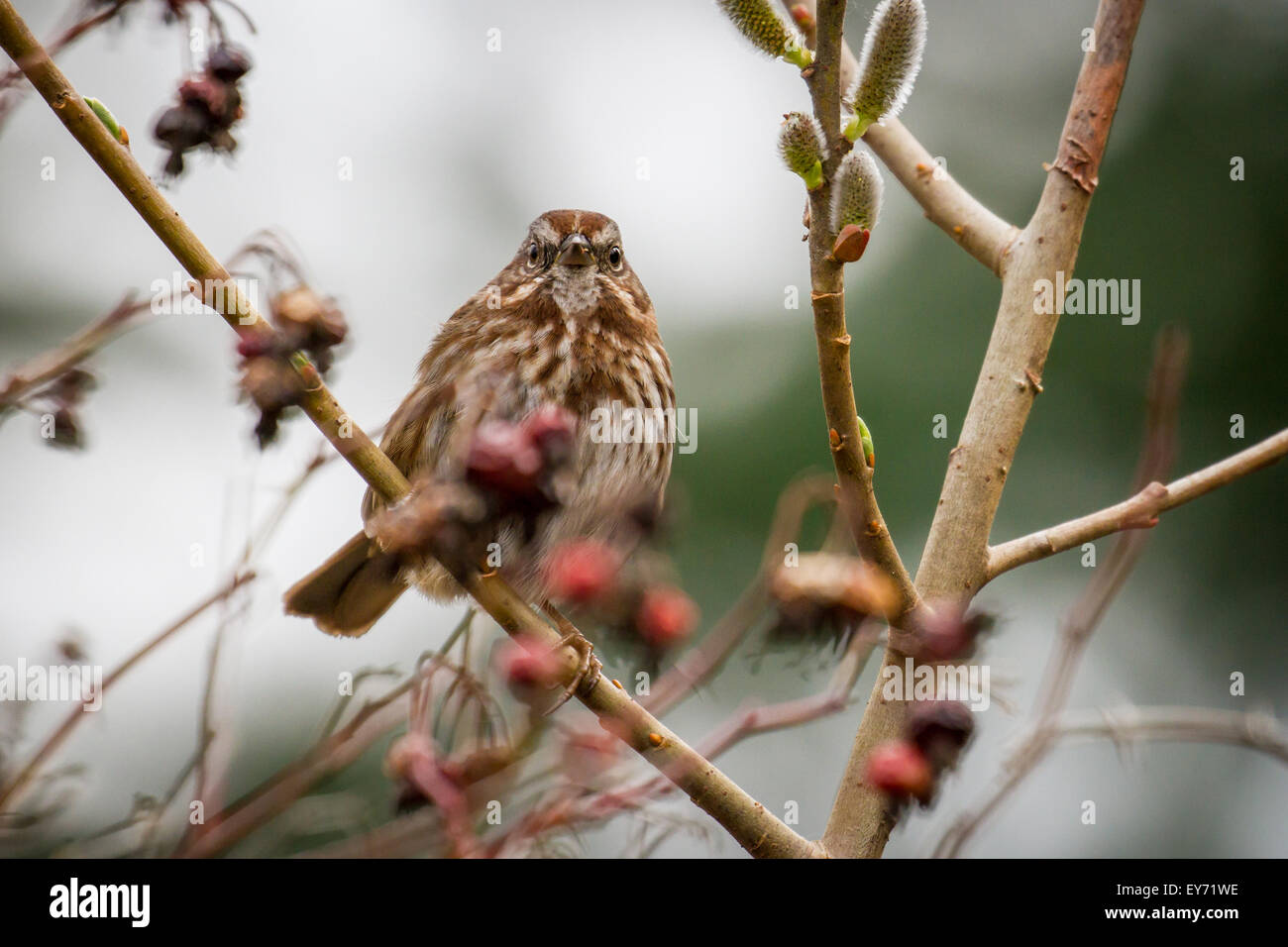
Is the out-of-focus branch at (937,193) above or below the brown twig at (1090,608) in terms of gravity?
above

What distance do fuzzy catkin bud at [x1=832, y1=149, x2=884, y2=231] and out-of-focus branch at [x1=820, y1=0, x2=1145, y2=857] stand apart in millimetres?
711

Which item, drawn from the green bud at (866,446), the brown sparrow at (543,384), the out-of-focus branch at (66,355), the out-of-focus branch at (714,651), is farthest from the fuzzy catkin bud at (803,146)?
the brown sparrow at (543,384)

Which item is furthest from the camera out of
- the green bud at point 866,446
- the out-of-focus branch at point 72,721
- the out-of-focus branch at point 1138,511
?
the out-of-focus branch at point 1138,511

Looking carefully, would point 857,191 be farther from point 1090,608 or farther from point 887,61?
point 1090,608

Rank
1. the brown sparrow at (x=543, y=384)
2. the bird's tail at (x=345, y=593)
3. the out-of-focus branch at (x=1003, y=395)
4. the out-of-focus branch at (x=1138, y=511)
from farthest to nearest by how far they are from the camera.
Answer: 1. the bird's tail at (x=345, y=593)
2. the brown sparrow at (x=543, y=384)
3. the out-of-focus branch at (x=1138, y=511)
4. the out-of-focus branch at (x=1003, y=395)

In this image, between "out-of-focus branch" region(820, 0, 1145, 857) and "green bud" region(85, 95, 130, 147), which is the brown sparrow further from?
"green bud" region(85, 95, 130, 147)

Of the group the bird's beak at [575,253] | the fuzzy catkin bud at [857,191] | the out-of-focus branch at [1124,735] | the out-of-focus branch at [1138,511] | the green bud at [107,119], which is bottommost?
the out-of-focus branch at [1124,735]

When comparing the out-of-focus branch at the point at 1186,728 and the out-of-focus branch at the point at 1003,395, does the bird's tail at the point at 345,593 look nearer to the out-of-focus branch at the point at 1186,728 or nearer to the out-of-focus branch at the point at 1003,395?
the out-of-focus branch at the point at 1003,395

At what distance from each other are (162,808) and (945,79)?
6495 millimetres

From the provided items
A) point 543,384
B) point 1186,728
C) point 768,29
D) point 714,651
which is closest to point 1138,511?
point 1186,728

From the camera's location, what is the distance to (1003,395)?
221cm

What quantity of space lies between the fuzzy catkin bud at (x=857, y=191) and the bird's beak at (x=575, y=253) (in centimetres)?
206

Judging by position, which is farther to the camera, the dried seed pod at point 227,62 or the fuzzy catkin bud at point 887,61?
the dried seed pod at point 227,62

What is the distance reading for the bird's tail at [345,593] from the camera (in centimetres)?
357
